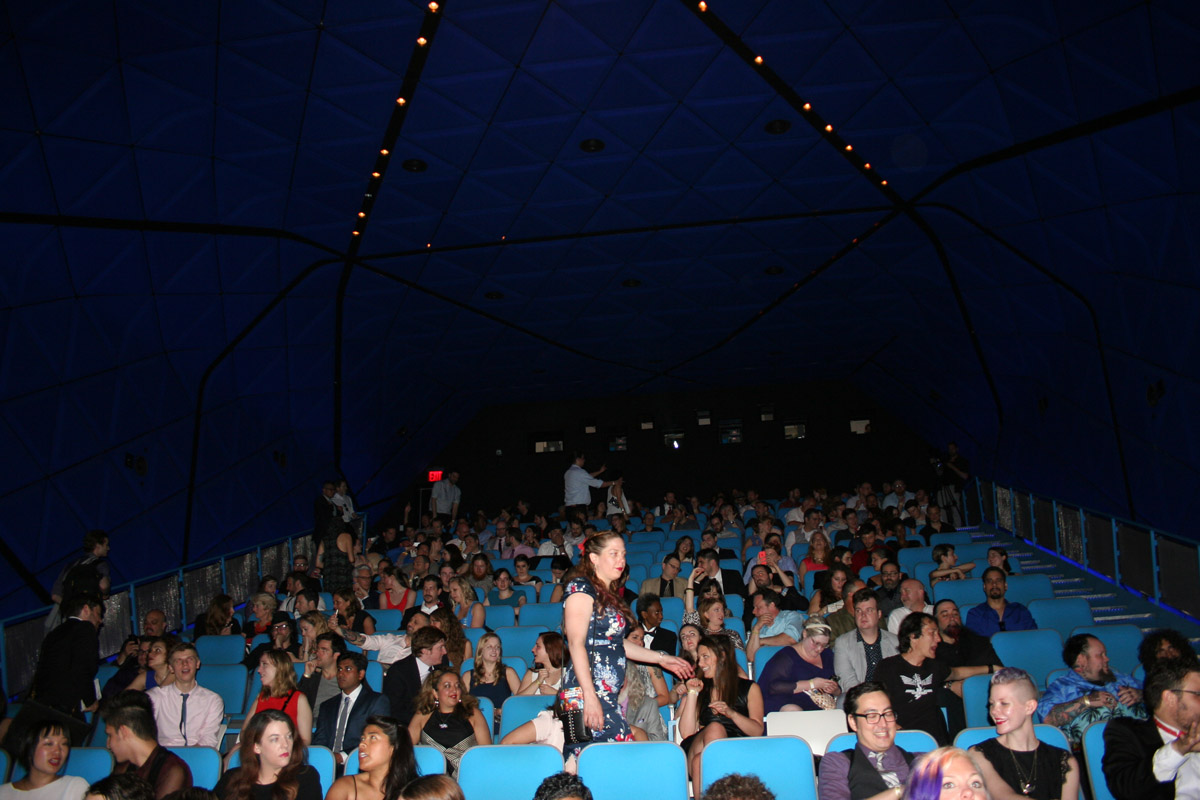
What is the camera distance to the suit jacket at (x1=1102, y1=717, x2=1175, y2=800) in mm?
4145

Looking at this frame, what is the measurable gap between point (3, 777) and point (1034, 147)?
1026 centimetres

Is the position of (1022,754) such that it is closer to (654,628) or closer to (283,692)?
(654,628)

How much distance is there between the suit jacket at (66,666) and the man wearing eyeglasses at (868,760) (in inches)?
221

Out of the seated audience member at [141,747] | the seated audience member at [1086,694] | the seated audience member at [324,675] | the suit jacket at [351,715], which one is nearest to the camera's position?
the seated audience member at [141,747]

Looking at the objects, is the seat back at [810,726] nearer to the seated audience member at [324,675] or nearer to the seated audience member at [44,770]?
the seated audience member at [324,675]

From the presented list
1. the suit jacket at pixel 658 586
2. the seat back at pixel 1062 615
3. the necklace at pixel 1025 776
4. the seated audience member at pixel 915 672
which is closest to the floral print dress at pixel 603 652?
the necklace at pixel 1025 776

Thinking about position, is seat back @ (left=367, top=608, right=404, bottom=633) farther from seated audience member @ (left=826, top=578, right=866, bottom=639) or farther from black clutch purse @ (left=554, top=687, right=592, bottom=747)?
black clutch purse @ (left=554, top=687, right=592, bottom=747)

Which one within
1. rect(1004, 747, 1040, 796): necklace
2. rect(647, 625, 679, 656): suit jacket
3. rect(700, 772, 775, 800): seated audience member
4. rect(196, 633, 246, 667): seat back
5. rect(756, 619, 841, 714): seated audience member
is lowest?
rect(1004, 747, 1040, 796): necklace

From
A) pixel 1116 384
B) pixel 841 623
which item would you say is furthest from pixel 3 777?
pixel 1116 384

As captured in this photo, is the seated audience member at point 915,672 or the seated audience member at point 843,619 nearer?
the seated audience member at point 915,672

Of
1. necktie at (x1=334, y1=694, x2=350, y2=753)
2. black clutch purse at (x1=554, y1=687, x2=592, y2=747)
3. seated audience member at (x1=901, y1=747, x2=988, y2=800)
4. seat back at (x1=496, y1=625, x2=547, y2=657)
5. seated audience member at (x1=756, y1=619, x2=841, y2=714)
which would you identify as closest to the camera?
seated audience member at (x1=901, y1=747, x2=988, y2=800)

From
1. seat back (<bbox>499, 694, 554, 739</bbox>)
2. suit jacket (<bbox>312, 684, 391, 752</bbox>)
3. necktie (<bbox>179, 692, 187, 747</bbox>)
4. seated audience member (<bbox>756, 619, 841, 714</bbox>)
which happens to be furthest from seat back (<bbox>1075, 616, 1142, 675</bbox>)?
necktie (<bbox>179, 692, 187, 747</bbox>)

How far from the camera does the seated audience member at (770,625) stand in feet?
23.9

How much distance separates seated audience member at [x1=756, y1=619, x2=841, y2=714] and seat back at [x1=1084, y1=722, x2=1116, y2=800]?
6.09 feet
